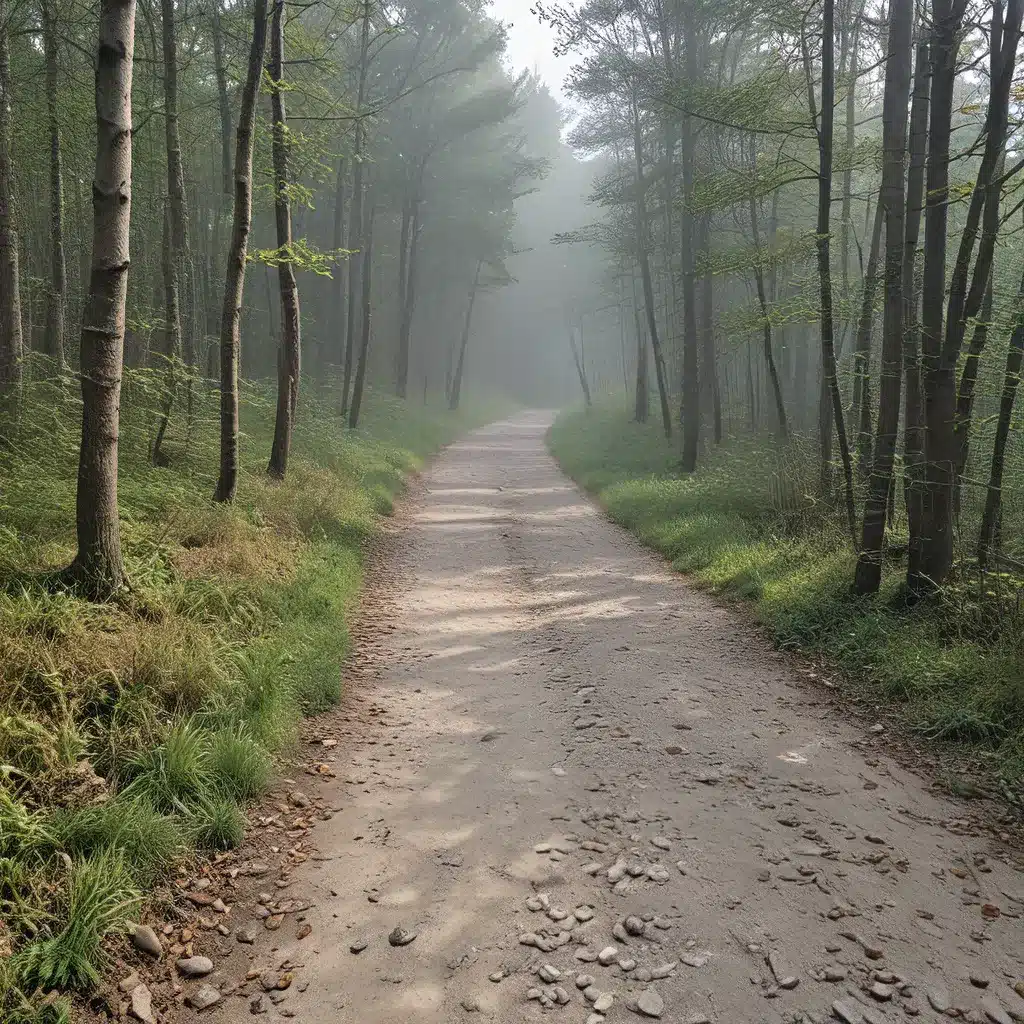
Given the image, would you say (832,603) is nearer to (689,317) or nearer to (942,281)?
→ (942,281)

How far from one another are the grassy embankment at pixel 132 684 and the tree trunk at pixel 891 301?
526cm

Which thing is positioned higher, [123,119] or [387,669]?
[123,119]

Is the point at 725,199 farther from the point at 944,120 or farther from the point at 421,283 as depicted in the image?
the point at 421,283

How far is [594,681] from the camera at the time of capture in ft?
20.3

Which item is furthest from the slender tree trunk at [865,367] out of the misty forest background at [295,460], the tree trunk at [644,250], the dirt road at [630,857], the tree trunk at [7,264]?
the tree trunk at [644,250]

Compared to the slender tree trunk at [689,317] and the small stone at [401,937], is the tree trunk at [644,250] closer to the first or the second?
the slender tree trunk at [689,317]

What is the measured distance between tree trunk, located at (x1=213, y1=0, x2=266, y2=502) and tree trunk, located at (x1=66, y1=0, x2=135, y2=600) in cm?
356

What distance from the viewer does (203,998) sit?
3.03m

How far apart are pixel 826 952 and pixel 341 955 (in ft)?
6.83

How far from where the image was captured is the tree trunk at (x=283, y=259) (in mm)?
10516

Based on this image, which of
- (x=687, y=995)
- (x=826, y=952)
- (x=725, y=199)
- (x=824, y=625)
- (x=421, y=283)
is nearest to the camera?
(x=687, y=995)

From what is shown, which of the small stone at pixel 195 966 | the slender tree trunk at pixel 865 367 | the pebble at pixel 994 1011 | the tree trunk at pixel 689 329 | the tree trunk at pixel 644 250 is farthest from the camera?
the tree trunk at pixel 644 250

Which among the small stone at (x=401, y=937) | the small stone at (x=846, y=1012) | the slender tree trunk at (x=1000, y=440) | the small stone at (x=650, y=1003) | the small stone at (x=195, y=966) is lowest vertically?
the small stone at (x=195, y=966)

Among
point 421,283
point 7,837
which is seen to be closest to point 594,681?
point 7,837
